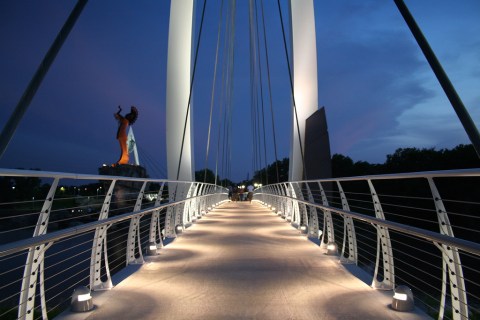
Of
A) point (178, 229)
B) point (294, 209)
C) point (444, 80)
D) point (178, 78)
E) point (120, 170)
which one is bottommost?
point (178, 229)

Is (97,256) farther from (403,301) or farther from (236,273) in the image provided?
(403,301)

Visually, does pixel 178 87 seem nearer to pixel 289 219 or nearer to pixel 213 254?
pixel 289 219

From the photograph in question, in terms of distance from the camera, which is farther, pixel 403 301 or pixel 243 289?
pixel 243 289

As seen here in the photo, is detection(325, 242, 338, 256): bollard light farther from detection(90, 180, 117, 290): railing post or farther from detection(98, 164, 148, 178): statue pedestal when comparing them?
detection(98, 164, 148, 178): statue pedestal

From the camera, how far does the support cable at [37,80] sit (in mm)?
3135

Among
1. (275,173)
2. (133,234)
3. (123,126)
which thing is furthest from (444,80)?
(275,173)

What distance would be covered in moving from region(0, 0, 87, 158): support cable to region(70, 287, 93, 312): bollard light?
1.17 metres

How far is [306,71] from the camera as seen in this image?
17.7 meters

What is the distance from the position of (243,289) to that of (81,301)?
4.71ft

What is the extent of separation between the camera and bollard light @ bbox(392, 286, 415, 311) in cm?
312

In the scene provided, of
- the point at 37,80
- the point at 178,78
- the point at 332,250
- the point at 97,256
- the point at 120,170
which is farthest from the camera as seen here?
the point at 120,170

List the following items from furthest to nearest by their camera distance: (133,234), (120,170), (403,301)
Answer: (120,170), (133,234), (403,301)

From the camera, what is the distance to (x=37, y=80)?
351cm

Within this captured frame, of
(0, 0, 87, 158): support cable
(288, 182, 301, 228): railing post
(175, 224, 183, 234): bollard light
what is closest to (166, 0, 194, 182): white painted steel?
(288, 182, 301, 228): railing post
